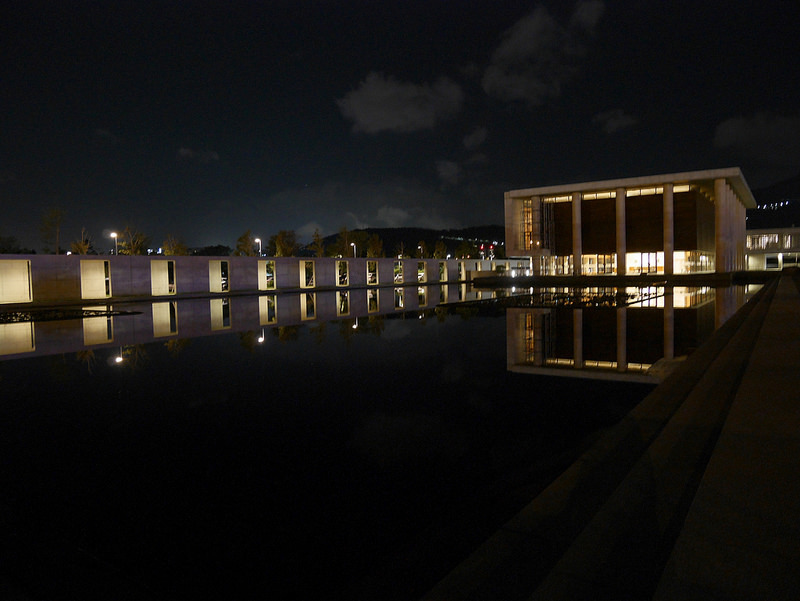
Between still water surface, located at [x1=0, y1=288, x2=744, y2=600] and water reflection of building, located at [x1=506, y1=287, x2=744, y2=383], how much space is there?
779 millimetres

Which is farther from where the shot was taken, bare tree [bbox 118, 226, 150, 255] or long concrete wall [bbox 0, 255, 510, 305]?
bare tree [bbox 118, 226, 150, 255]

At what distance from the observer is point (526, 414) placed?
5.28 m

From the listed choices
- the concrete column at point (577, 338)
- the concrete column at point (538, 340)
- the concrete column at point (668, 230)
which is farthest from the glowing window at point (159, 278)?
the concrete column at point (668, 230)

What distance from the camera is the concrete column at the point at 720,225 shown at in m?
43.8

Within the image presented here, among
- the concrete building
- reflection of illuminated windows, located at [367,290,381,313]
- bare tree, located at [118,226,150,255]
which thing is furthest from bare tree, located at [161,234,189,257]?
the concrete building

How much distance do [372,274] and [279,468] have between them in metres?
46.3

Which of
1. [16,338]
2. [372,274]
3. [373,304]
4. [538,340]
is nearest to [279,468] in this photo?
[538,340]

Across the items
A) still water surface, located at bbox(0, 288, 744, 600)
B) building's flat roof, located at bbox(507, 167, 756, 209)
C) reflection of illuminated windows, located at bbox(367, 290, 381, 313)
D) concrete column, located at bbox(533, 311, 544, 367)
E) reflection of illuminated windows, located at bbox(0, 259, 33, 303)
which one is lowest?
still water surface, located at bbox(0, 288, 744, 600)

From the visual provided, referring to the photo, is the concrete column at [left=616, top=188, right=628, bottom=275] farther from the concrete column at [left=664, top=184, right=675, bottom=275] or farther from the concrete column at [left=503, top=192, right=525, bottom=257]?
the concrete column at [left=503, top=192, right=525, bottom=257]

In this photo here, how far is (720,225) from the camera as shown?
44562 millimetres

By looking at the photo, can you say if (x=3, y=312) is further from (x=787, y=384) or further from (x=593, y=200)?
(x=593, y=200)

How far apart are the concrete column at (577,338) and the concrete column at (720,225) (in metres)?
36.6

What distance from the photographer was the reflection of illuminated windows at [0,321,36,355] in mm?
10836

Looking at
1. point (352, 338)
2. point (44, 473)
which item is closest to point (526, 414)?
point (44, 473)
